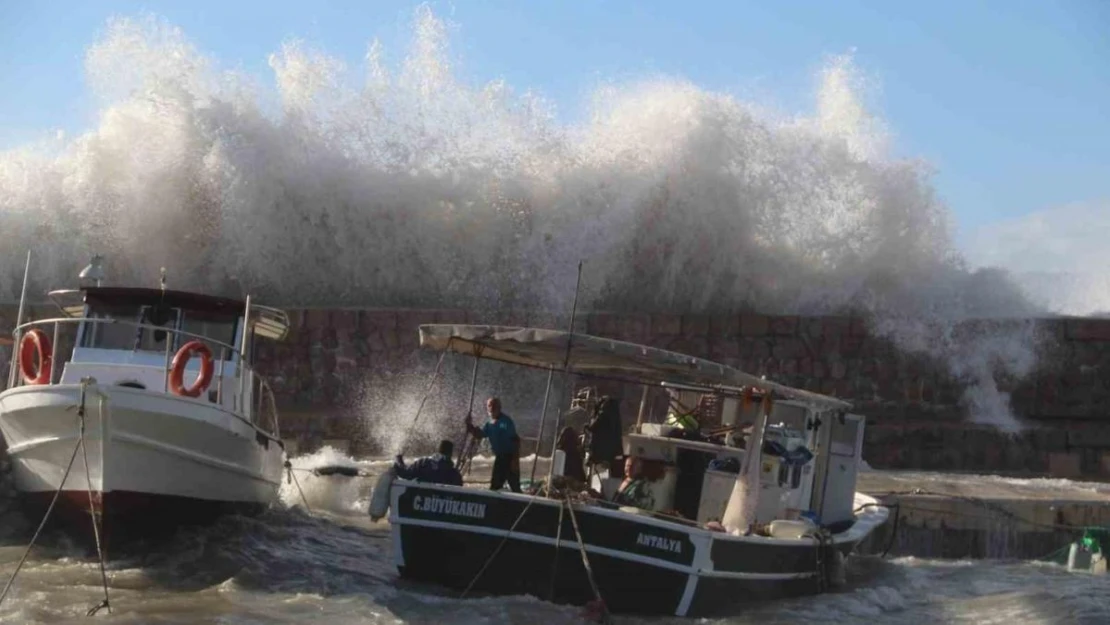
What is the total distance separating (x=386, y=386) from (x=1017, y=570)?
9541 mm

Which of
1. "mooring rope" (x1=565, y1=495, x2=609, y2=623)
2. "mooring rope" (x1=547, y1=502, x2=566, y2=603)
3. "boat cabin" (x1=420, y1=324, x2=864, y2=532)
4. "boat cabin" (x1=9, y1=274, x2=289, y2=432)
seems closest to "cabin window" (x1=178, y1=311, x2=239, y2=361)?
"boat cabin" (x1=9, y1=274, x2=289, y2=432)

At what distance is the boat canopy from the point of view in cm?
1102

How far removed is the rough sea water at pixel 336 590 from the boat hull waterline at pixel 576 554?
128 millimetres

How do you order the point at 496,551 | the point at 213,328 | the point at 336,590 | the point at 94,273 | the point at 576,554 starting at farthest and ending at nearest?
the point at 94,273
the point at 213,328
the point at 336,590
the point at 496,551
the point at 576,554

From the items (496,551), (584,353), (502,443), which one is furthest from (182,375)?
(584,353)

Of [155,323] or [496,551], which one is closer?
[496,551]

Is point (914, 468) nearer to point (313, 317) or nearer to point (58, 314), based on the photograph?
point (313, 317)

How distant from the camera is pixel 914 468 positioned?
Result: 66.7 feet

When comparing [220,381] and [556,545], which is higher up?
[220,381]

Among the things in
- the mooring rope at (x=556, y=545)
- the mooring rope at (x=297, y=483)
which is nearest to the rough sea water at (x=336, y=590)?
the mooring rope at (x=556, y=545)

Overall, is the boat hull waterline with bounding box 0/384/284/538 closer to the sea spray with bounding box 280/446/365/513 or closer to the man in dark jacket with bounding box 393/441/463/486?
the man in dark jacket with bounding box 393/441/463/486

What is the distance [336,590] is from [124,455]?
2.06 metres

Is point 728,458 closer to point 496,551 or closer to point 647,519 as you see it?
point 647,519

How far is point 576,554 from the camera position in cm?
1078
